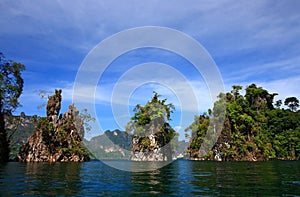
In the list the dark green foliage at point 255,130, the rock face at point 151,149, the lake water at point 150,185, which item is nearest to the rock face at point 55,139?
the rock face at point 151,149

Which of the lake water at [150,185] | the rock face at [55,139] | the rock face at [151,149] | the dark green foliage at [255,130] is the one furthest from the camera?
the rock face at [151,149]

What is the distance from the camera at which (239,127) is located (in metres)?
94.6

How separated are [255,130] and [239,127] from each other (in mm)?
8269

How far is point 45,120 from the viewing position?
78.4m

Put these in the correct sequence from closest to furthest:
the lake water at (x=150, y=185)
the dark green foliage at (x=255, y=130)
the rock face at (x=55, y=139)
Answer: the lake water at (x=150, y=185)
the rock face at (x=55, y=139)
the dark green foliage at (x=255, y=130)

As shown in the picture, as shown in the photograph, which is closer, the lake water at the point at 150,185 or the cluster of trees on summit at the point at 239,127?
the lake water at the point at 150,185

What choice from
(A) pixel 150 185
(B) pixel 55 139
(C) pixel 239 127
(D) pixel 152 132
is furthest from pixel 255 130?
(A) pixel 150 185

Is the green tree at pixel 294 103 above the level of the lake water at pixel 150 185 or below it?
above

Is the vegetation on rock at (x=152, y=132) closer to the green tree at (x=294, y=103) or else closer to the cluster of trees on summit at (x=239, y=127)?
the cluster of trees on summit at (x=239, y=127)

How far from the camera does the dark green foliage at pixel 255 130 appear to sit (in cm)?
9375

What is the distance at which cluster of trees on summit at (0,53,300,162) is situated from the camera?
94688mm

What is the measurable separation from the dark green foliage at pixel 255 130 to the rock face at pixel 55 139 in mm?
48495

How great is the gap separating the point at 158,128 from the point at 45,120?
157 ft

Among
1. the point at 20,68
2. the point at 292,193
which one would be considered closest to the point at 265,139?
the point at 20,68
